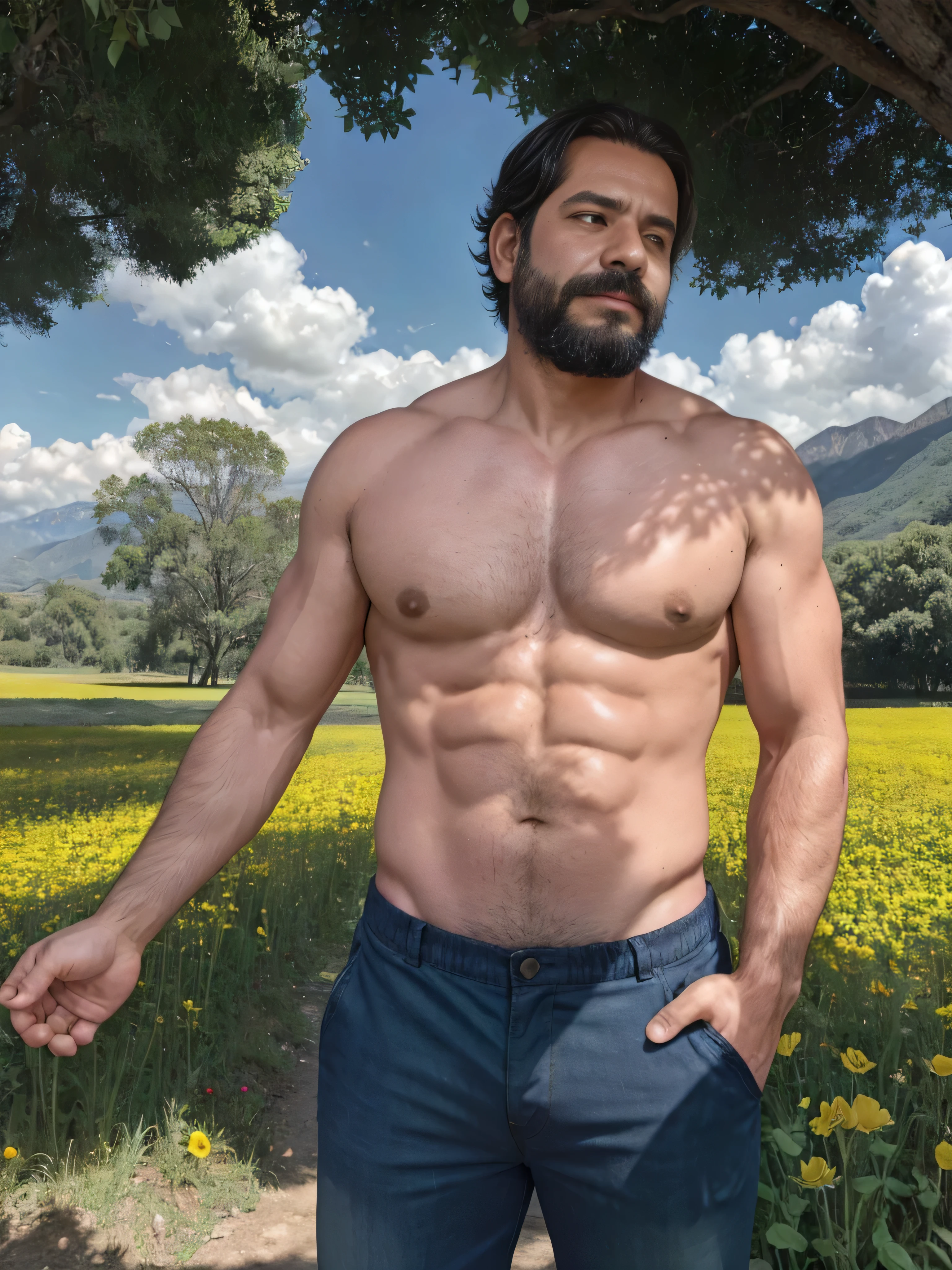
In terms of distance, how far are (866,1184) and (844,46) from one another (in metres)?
3.25

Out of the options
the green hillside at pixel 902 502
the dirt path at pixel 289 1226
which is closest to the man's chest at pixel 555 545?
the dirt path at pixel 289 1226

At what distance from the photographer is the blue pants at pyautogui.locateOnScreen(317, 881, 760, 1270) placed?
4.32 feet

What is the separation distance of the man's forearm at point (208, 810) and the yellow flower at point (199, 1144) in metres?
1.66

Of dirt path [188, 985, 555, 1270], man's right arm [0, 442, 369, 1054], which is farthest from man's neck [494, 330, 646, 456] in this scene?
dirt path [188, 985, 555, 1270]

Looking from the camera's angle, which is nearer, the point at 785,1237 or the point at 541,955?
the point at 541,955

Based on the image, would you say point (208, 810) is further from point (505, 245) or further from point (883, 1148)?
point (883, 1148)

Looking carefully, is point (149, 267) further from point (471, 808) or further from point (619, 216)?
point (471, 808)

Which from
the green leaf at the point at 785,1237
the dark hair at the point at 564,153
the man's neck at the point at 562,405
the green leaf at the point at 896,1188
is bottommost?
the green leaf at the point at 785,1237

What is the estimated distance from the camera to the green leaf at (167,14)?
2.25 meters

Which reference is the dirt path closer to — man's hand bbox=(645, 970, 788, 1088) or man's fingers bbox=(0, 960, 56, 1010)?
man's fingers bbox=(0, 960, 56, 1010)

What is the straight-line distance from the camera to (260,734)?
64.6 inches

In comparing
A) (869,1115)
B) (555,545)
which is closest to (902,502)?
(869,1115)

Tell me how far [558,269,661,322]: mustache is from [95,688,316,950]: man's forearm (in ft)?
3.29

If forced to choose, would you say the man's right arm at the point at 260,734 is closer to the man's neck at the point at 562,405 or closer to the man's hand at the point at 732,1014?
the man's neck at the point at 562,405
